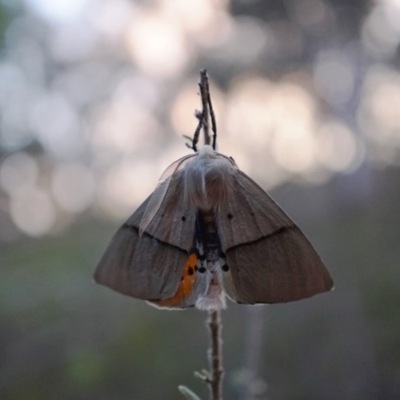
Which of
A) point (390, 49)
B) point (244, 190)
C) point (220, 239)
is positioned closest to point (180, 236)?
point (220, 239)

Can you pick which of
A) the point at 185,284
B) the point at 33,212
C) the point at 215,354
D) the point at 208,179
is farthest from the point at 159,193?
the point at 33,212

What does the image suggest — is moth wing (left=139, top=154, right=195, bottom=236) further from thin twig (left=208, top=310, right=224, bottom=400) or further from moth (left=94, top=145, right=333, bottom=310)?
→ thin twig (left=208, top=310, right=224, bottom=400)

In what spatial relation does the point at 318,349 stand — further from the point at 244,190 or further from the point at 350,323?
the point at 244,190

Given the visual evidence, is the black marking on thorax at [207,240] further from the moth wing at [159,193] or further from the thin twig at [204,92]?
the thin twig at [204,92]

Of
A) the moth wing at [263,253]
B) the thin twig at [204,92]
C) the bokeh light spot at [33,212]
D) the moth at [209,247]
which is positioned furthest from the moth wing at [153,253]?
the bokeh light spot at [33,212]

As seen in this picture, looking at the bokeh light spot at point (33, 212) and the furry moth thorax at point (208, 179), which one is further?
the bokeh light spot at point (33, 212)

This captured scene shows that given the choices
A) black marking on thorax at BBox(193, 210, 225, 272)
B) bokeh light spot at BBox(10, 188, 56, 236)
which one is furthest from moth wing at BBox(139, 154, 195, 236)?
bokeh light spot at BBox(10, 188, 56, 236)

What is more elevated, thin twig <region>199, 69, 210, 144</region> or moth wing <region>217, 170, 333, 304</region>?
thin twig <region>199, 69, 210, 144</region>
